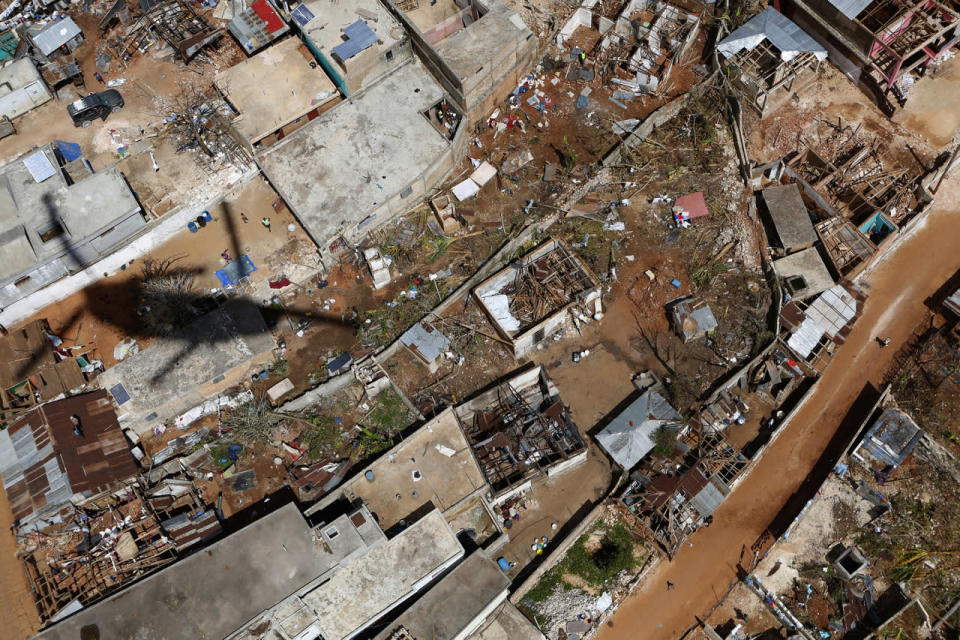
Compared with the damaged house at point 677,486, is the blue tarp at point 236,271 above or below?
below

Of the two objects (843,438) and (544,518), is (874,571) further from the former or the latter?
(544,518)

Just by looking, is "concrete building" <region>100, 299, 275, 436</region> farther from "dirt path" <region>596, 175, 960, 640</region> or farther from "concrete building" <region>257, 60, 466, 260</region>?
"dirt path" <region>596, 175, 960, 640</region>

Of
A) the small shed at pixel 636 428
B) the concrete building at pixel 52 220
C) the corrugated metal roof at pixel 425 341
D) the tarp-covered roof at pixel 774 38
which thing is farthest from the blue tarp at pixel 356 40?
the small shed at pixel 636 428

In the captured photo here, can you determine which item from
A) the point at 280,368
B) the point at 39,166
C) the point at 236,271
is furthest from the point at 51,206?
the point at 280,368

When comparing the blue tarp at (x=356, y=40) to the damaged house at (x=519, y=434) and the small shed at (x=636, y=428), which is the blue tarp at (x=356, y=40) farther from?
the small shed at (x=636, y=428)

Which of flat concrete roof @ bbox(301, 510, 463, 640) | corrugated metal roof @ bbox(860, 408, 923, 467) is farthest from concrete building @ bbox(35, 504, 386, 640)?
corrugated metal roof @ bbox(860, 408, 923, 467)
